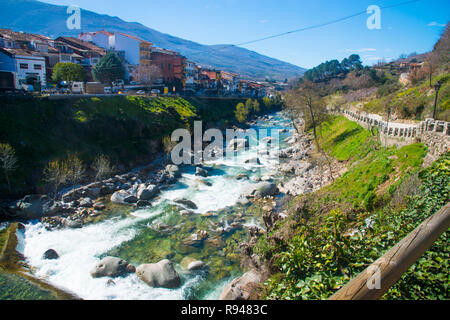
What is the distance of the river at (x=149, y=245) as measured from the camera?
1095 cm

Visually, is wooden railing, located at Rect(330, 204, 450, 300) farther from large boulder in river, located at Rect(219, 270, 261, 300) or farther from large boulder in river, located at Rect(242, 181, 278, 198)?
large boulder in river, located at Rect(242, 181, 278, 198)

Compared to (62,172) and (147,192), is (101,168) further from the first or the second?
(147,192)

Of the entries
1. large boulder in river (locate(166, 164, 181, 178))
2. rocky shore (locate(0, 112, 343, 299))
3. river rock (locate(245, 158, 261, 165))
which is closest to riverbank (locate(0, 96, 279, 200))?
rocky shore (locate(0, 112, 343, 299))

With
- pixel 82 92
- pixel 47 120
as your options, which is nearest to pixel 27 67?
pixel 82 92

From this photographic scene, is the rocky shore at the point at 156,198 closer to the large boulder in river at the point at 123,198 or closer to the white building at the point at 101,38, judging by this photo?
the large boulder in river at the point at 123,198

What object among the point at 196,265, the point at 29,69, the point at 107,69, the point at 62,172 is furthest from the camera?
the point at 107,69

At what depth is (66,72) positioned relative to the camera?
3578 cm

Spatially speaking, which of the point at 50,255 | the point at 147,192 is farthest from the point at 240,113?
the point at 50,255

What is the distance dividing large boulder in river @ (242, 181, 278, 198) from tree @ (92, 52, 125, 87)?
33.9 metres

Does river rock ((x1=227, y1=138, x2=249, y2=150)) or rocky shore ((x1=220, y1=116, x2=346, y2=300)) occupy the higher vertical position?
river rock ((x1=227, y1=138, x2=249, y2=150))

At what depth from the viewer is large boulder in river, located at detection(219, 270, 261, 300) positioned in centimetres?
909

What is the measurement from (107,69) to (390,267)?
47.4 meters

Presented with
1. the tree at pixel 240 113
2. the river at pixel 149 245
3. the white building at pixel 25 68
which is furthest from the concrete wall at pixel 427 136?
the white building at pixel 25 68
